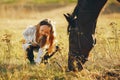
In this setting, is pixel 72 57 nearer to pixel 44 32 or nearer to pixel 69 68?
pixel 69 68

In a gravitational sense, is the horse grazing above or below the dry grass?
above

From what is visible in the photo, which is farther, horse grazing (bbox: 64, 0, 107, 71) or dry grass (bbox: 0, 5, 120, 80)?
dry grass (bbox: 0, 5, 120, 80)

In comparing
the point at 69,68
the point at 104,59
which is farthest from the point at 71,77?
the point at 104,59

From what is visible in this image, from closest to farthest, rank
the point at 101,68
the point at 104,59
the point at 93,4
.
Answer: the point at 93,4
the point at 101,68
the point at 104,59

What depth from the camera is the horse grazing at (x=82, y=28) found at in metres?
7.29

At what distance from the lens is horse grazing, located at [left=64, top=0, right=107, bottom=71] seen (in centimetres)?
729

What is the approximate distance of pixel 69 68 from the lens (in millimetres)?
7660

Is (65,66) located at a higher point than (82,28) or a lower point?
lower

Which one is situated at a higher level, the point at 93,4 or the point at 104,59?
the point at 93,4

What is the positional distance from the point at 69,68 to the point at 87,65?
3.05 ft

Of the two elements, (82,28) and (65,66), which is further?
(65,66)

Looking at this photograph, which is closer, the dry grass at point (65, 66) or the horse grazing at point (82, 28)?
the horse grazing at point (82, 28)

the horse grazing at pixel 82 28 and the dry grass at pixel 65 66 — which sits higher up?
the horse grazing at pixel 82 28

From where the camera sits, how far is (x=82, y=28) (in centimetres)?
740
